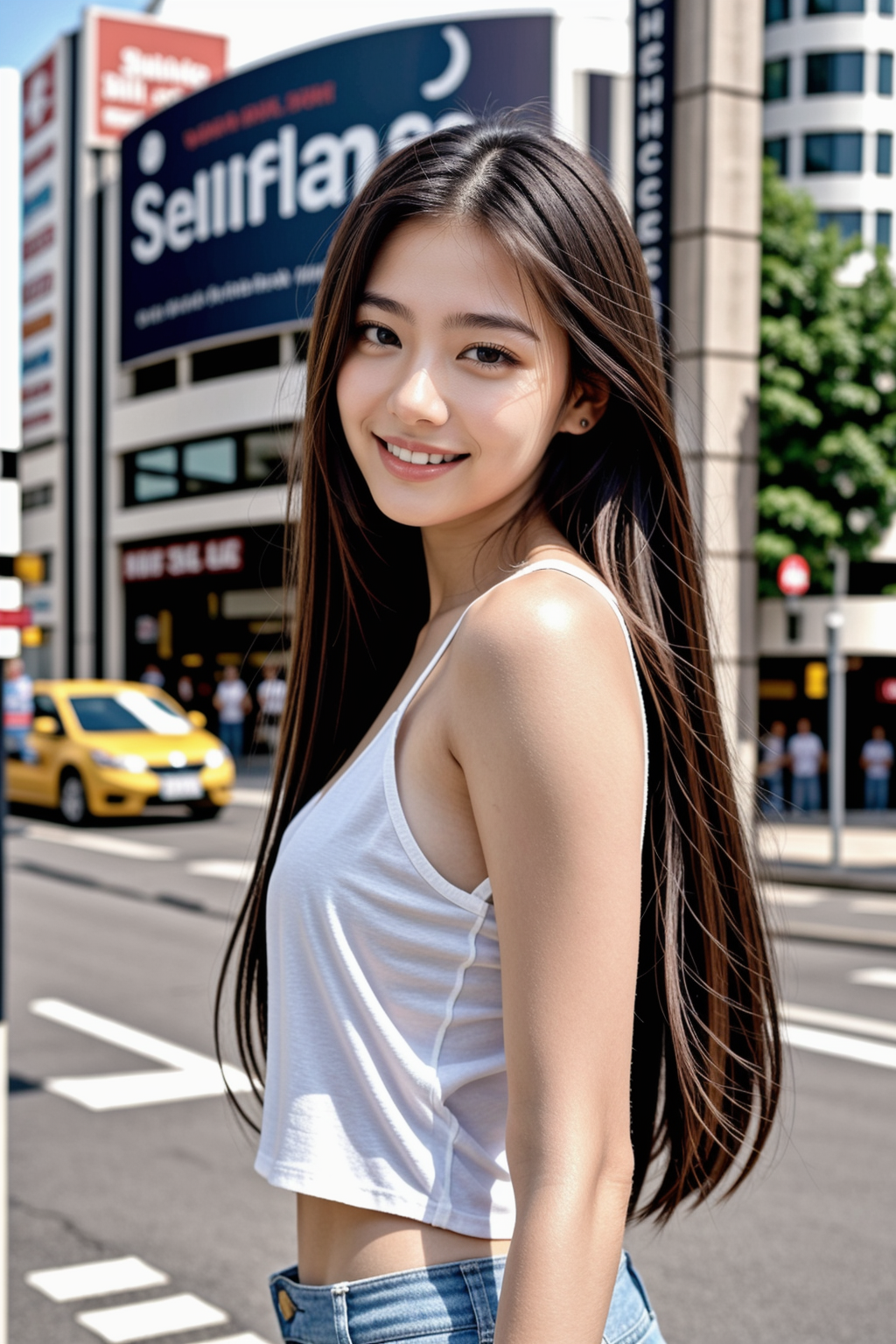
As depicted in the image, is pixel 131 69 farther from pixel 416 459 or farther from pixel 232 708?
pixel 416 459

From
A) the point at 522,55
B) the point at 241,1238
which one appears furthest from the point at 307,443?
the point at 522,55

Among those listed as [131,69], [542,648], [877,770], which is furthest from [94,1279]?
[131,69]

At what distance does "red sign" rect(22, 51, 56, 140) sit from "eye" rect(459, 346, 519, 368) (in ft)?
132

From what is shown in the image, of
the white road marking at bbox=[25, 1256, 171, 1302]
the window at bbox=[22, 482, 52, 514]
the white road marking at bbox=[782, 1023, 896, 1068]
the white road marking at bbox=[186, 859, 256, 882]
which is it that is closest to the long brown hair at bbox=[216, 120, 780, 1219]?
the white road marking at bbox=[25, 1256, 171, 1302]

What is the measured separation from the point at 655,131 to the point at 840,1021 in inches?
416

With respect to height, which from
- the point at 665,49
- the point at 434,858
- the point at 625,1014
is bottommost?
the point at 625,1014

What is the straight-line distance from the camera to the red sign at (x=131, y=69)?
36.7 meters

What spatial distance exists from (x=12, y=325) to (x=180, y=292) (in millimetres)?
29541

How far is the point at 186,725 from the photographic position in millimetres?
17219

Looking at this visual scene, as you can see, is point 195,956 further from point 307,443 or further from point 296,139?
point 296,139

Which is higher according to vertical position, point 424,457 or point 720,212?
point 720,212

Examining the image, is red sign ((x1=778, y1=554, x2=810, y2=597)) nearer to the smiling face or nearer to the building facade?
the smiling face

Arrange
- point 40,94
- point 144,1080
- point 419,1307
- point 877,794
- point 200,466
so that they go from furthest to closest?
1. point 40,94
2. point 200,466
3. point 877,794
4. point 144,1080
5. point 419,1307

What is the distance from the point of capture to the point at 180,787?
1634cm
